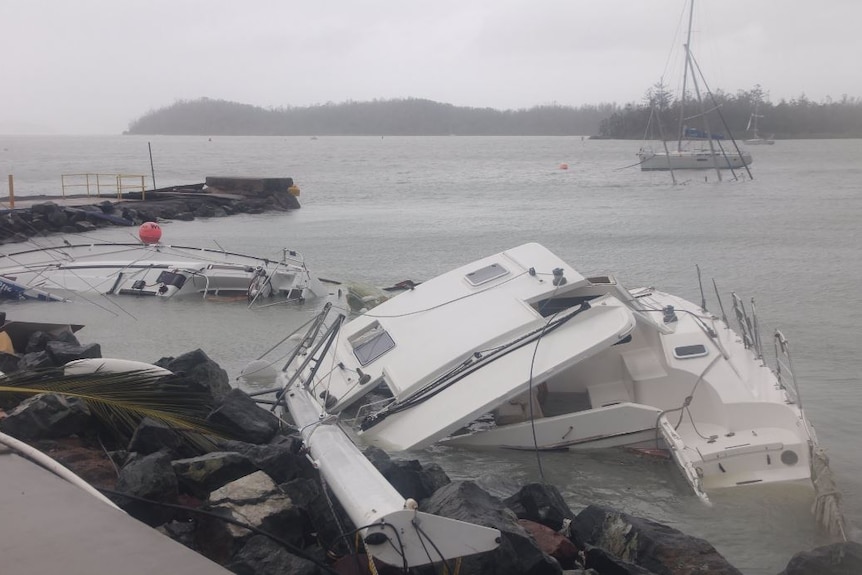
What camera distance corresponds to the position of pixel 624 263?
2594 cm

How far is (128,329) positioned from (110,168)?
84.8 m

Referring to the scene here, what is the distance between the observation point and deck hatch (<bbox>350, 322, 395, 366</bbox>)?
9531mm

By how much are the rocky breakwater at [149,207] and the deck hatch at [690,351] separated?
2533cm

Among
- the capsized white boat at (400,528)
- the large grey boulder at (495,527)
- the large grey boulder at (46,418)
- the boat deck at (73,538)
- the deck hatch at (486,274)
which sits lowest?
the large grey boulder at (495,527)

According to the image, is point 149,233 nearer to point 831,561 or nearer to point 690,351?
point 690,351

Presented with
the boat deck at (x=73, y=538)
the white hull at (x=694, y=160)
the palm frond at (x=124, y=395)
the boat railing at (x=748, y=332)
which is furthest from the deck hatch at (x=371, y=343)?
the white hull at (x=694, y=160)

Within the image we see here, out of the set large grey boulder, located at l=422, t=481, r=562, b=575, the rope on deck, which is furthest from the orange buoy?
the rope on deck

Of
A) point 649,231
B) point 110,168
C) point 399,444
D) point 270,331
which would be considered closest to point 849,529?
point 399,444

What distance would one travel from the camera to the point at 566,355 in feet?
26.7

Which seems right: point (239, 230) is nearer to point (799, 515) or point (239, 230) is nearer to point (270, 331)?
point (270, 331)

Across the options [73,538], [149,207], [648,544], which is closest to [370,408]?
[648,544]

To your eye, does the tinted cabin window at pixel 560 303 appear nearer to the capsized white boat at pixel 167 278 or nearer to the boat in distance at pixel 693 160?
the capsized white boat at pixel 167 278

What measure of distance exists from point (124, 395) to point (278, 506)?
7.22ft

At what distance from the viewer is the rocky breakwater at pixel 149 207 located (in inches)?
1238
